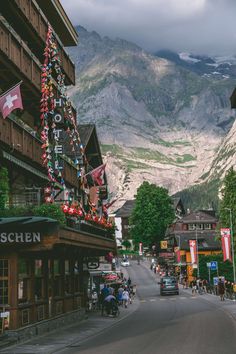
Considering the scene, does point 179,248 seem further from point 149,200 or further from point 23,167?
point 23,167

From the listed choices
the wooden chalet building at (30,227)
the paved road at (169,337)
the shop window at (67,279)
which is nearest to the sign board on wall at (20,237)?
the wooden chalet building at (30,227)

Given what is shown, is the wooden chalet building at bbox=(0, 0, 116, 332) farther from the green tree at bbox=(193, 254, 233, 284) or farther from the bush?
the green tree at bbox=(193, 254, 233, 284)

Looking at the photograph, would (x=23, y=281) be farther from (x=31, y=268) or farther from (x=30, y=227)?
(x=30, y=227)

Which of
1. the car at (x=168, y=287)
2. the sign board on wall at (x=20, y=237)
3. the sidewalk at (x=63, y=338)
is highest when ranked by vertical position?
the sign board on wall at (x=20, y=237)

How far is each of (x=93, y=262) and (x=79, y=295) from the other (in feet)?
30.3

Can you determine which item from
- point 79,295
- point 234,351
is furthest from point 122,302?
point 234,351

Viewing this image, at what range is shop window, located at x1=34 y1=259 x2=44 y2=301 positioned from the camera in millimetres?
26367

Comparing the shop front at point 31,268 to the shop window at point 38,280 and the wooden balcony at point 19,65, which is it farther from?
the wooden balcony at point 19,65

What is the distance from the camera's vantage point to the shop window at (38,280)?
86.5ft

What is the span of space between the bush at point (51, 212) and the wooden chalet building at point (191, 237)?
2992 inches

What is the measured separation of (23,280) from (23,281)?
45mm

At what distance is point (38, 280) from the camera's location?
26781mm

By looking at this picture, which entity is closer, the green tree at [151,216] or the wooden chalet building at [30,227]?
the wooden chalet building at [30,227]

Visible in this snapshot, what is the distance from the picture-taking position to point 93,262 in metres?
45.5
